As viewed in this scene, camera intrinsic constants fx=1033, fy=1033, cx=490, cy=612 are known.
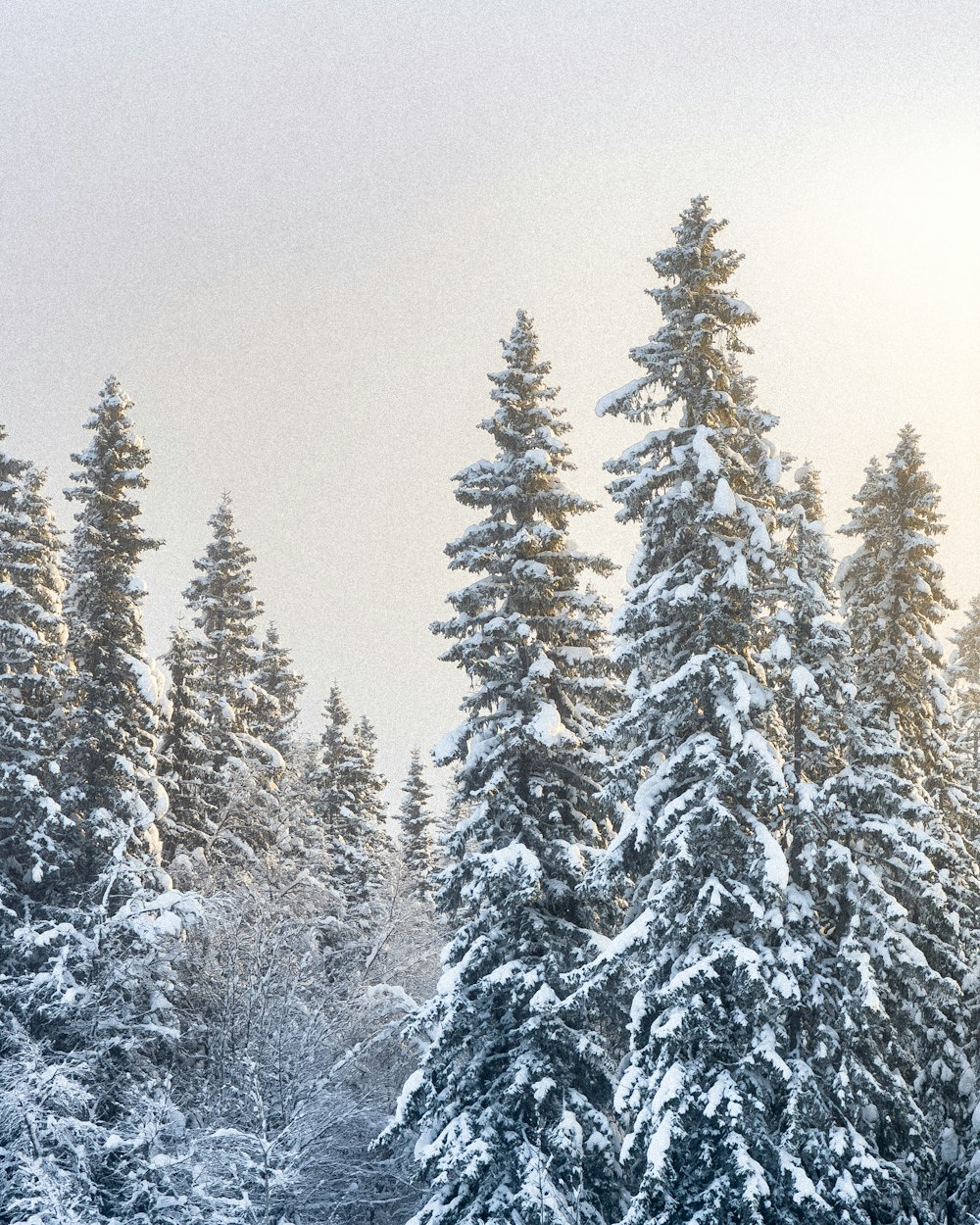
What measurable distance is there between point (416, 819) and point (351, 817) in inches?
466

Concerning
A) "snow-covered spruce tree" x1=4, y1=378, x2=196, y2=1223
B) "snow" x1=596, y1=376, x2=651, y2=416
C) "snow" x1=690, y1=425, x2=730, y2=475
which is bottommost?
"snow-covered spruce tree" x1=4, y1=378, x2=196, y2=1223

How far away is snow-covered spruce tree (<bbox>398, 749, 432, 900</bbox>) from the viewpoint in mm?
53062

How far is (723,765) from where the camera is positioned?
52.6 feet

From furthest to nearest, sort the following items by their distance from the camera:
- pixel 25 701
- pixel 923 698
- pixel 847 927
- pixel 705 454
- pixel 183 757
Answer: pixel 183 757 < pixel 25 701 < pixel 923 698 < pixel 847 927 < pixel 705 454

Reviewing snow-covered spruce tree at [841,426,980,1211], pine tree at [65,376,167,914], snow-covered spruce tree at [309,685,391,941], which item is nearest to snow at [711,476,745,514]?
snow-covered spruce tree at [841,426,980,1211]

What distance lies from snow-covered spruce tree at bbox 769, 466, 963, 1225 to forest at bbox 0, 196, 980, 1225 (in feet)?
0.28

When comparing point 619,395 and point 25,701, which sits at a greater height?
point 619,395

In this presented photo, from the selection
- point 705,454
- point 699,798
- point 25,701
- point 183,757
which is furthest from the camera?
point 183,757

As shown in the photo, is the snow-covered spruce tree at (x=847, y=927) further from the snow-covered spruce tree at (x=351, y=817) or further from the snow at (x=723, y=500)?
the snow-covered spruce tree at (x=351, y=817)

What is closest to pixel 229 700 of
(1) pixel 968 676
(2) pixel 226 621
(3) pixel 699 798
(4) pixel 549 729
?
(2) pixel 226 621

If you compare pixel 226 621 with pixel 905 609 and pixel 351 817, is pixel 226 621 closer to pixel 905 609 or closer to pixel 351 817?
pixel 351 817

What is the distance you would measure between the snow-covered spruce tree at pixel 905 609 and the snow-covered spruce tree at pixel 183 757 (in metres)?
20.2

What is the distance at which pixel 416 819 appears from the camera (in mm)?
54469

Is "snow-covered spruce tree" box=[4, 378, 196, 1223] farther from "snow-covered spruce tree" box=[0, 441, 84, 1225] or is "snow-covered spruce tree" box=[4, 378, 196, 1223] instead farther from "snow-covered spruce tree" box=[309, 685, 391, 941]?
"snow-covered spruce tree" box=[309, 685, 391, 941]
